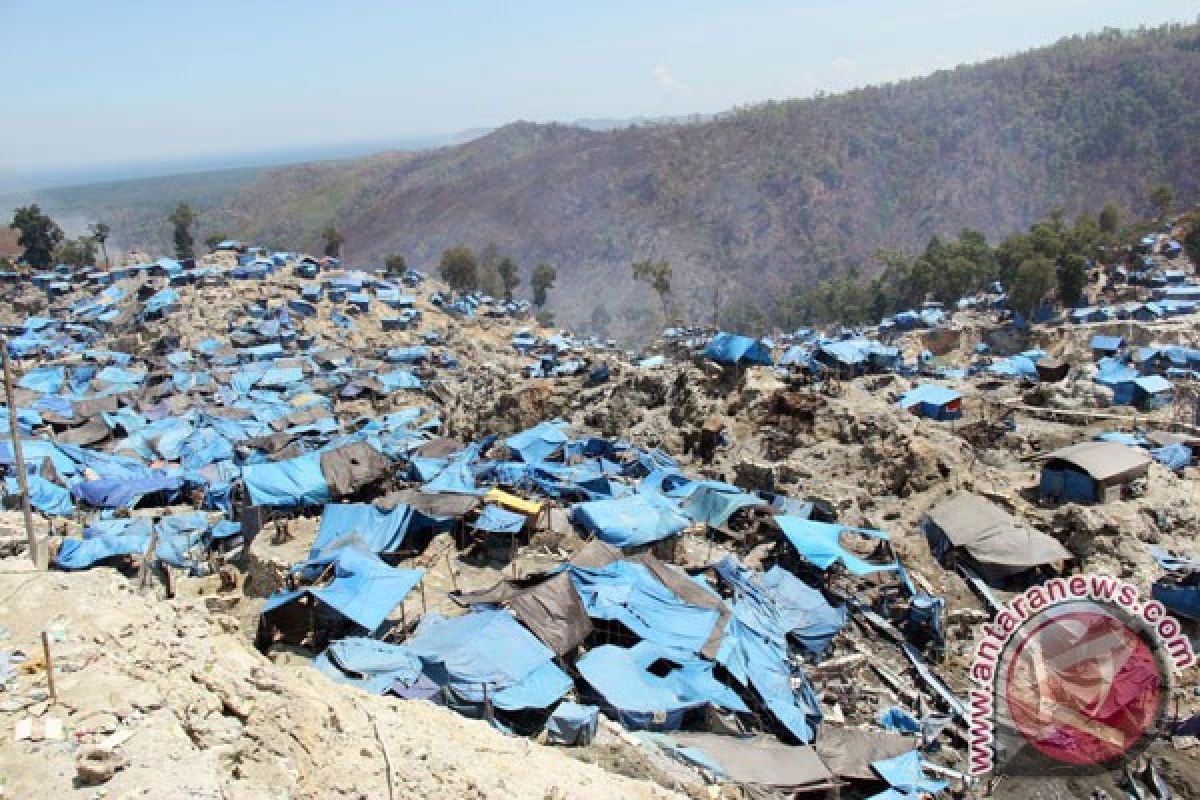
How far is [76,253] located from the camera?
67.6m

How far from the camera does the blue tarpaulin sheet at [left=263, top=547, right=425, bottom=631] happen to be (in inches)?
475

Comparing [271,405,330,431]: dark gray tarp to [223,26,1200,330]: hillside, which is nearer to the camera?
[271,405,330,431]: dark gray tarp

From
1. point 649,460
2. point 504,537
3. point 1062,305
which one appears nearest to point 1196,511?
point 649,460

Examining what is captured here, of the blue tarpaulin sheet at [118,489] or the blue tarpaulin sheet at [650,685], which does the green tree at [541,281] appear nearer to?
the blue tarpaulin sheet at [118,489]

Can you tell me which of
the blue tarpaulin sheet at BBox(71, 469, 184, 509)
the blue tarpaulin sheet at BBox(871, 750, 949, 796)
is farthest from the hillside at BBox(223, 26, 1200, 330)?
the blue tarpaulin sheet at BBox(871, 750, 949, 796)

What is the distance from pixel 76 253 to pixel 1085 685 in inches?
3057

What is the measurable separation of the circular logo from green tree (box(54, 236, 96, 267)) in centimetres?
7353

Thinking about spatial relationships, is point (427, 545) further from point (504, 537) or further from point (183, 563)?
point (183, 563)

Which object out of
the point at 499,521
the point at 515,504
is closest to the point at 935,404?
the point at 515,504

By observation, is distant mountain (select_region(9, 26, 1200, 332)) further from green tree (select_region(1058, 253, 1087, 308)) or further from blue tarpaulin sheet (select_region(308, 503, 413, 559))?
blue tarpaulin sheet (select_region(308, 503, 413, 559))

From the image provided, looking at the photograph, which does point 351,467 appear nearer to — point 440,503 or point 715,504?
A: point 440,503

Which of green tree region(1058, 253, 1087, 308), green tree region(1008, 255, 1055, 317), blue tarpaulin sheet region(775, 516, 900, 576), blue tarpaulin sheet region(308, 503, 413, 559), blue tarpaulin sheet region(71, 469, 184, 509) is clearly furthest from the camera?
green tree region(1058, 253, 1087, 308)

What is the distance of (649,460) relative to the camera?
2303 centimetres

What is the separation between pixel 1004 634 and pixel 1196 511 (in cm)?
1066
